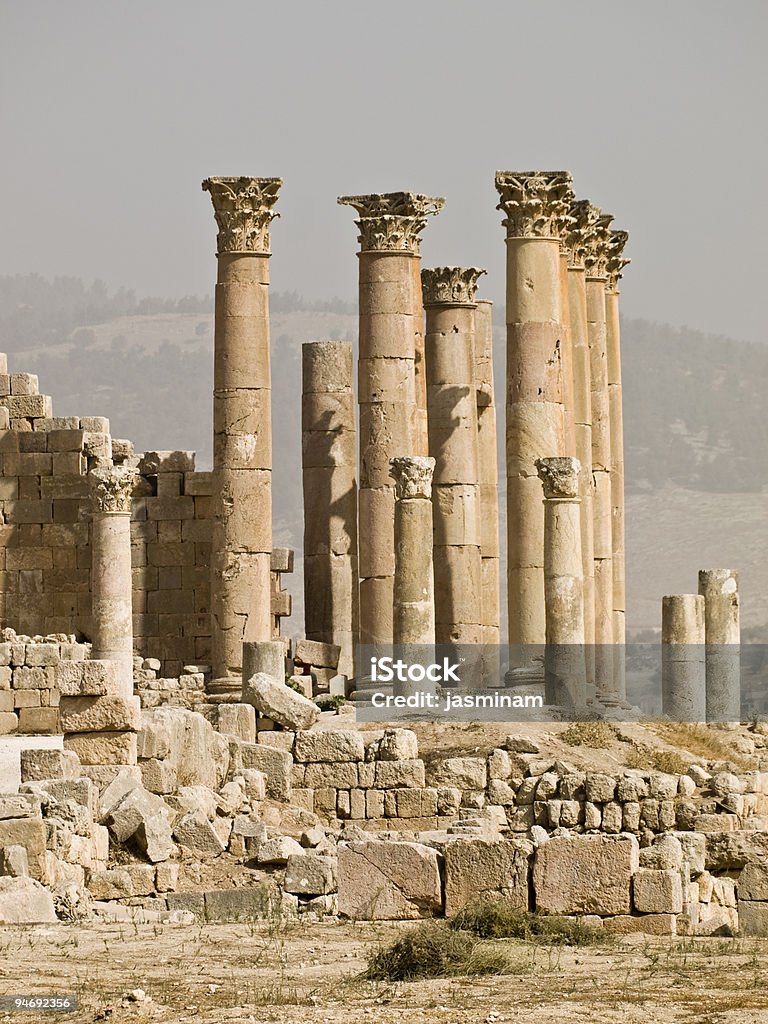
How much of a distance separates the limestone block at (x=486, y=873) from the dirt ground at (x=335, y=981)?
3.32 ft

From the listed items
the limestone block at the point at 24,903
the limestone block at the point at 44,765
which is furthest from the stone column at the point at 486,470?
the limestone block at the point at 24,903

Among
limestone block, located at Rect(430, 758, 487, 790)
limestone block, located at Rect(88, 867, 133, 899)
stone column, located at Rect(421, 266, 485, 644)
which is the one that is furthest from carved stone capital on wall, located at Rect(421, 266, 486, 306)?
limestone block, located at Rect(88, 867, 133, 899)

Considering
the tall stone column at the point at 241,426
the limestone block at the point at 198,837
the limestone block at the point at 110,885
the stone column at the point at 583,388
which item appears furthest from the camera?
the stone column at the point at 583,388

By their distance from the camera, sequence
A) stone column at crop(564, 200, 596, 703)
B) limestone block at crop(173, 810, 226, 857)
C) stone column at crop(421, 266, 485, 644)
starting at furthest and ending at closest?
stone column at crop(564, 200, 596, 703) → stone column at crop(421, 266, 485, 644) → limestone block at crop(173, 810, 226, 857)

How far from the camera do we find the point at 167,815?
2302 centimetres

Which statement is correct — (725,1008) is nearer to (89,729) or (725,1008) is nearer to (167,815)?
(167,815)

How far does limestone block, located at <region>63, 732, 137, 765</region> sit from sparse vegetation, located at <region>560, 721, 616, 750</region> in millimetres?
9156

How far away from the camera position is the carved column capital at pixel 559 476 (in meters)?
35.3

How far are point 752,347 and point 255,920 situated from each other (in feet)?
567

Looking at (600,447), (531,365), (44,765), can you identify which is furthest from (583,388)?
(44,765)

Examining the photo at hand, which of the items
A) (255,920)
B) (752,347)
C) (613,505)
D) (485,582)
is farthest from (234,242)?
(752,347)

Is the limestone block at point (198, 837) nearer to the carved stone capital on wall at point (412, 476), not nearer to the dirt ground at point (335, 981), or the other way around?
the dirt ground at point (335, 981)

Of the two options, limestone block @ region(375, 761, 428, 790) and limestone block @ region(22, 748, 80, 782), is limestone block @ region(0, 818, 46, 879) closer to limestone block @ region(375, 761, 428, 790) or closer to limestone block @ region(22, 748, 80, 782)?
limestone block @ region(22, 748, 80, 782)

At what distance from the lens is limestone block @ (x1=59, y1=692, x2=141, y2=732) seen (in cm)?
2489
